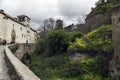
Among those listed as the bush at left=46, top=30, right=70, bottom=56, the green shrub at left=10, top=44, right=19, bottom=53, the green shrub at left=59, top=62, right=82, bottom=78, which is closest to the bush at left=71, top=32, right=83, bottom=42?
the bush at left=46, top=30, right=70, bottom=56

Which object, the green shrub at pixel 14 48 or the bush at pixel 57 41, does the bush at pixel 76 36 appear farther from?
the green shrub at pixel 14 48

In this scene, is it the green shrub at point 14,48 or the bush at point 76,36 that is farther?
the bush at point 76,36

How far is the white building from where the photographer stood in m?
54.7

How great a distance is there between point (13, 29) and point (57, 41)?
69.8ft

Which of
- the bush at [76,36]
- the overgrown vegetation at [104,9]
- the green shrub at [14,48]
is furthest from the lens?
the overgrown vegetation at [104,9]

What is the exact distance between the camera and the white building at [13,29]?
179 feet

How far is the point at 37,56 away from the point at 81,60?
1309cm

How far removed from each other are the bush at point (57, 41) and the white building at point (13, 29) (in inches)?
619

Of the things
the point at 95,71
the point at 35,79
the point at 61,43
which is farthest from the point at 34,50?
the point at 35,79

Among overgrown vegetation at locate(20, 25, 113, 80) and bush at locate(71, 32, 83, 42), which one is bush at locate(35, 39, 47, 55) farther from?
bush at locate(71, 32, 83, 42)

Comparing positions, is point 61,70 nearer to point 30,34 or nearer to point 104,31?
point 104,31

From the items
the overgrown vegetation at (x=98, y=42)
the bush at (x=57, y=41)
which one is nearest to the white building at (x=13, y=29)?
the bush at (x=57, y=41)

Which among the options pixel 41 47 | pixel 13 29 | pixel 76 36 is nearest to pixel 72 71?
pixel 76 36

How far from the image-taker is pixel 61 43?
41.3m
